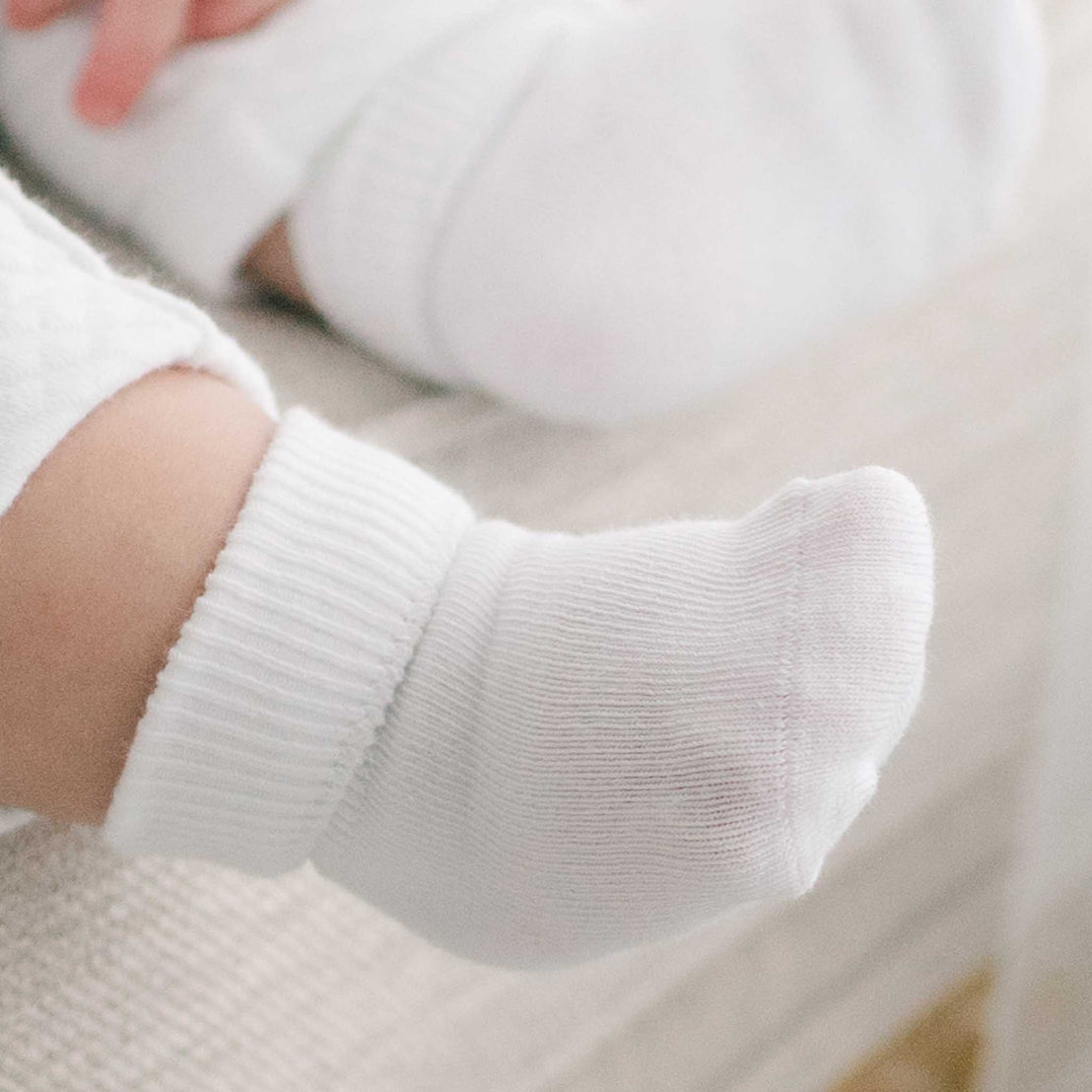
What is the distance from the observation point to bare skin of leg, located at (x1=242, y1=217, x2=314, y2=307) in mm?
488

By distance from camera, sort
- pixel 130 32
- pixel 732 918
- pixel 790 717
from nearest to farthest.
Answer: pixel 790 717
pixel 130 32
pixel 732 918

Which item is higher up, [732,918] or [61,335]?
[61,335]

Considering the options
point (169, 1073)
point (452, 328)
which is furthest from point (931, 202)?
point (169, 1073)

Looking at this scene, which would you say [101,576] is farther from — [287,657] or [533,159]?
[533,159]

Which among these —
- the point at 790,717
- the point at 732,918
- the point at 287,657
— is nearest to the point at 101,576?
the point at 287,657

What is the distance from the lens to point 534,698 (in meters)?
0.31

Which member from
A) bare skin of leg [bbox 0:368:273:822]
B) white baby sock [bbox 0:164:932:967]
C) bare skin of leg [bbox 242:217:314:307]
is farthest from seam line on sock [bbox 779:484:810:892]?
bare skin of leg [bbox 242:217:314:307]

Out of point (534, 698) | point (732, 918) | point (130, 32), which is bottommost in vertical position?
point (732, 918)

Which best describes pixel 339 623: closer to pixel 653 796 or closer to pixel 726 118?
pixel 653 796

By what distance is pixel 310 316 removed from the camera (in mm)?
526

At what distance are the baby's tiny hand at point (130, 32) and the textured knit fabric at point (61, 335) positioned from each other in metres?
0.15

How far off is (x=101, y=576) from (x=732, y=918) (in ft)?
1.23

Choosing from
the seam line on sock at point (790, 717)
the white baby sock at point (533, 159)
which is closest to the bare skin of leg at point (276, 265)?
the white baby sock at point (533, 159)

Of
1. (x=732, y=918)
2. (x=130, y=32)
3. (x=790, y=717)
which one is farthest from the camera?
(x=732, y=918)
